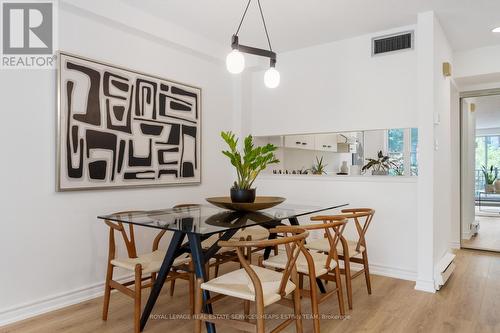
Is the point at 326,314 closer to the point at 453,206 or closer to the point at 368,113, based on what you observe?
the point at 368,113

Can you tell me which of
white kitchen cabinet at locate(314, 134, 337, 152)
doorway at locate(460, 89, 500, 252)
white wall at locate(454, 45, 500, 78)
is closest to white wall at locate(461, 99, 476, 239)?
doorway at locate(460, 89, 500, 252)

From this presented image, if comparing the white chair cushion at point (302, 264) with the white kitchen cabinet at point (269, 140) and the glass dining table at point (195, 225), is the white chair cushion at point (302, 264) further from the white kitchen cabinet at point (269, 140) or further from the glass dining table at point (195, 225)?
the white kitchen cabinet at point (269, 140)

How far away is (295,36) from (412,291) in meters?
2.78

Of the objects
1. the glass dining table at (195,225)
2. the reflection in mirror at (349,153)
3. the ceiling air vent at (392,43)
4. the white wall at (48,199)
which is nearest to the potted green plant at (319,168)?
the reflection in mirror at (349,153)

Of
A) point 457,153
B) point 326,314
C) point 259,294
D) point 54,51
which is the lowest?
point 326,314

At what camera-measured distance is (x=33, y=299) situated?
2.60 meters

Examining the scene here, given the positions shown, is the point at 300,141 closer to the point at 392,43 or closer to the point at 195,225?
the point at 392,43

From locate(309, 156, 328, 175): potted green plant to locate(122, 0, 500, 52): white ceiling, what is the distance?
55.2 inches

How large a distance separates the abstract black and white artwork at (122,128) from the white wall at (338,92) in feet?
3.32

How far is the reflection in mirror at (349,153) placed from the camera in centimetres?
358

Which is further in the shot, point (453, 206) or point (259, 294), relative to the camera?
point (453, 206)

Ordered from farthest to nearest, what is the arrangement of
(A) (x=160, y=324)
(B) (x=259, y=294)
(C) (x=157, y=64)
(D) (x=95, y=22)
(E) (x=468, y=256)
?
(E) (x=468, y=256) < (C) (x=157, y=64) < (D) (x=95, y=22) < (A) (x=160, y=324) < (B) (x=259, y=294)

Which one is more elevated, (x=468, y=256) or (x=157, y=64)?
(x=157, y=64)

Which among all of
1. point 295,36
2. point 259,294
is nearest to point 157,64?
point 295,36
